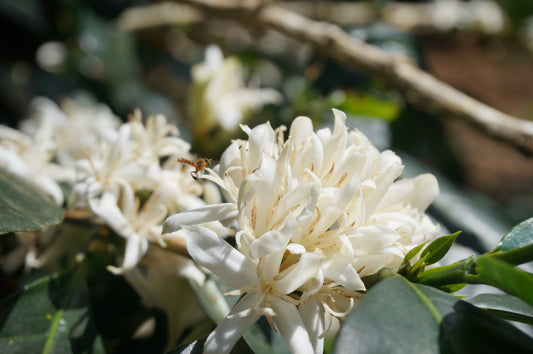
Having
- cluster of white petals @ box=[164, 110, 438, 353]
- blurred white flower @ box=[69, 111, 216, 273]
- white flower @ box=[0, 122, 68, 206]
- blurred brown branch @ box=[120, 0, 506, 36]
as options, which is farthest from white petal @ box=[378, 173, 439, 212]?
blurred brown branch @ box=[120, 0, 506, 36]

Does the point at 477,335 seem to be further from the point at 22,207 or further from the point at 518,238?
the point at 22,207

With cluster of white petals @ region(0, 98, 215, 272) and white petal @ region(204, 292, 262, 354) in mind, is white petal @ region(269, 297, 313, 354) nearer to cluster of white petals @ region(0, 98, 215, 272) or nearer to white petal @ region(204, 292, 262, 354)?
white petal @ region(204, 292, 262, 354)

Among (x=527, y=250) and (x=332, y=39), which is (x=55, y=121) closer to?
(x=332, y=39)

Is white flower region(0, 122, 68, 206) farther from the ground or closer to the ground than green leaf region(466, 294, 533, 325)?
farther from the ground

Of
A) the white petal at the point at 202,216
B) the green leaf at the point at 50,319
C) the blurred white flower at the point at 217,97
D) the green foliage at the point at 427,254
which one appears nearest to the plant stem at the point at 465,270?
the green foliage at the point at 427,254

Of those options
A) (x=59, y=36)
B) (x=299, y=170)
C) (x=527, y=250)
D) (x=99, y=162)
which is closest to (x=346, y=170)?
(x=299, y=170)

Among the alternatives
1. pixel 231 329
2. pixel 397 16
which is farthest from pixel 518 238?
pixel 397 16

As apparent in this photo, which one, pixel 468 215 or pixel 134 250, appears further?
pixel 468 215
